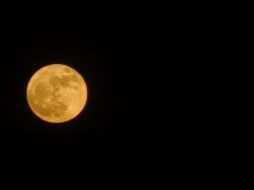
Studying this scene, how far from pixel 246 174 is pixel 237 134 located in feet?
1.65

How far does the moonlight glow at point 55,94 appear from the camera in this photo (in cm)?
345

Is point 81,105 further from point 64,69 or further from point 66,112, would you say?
point 64,69

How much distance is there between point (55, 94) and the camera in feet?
11.3

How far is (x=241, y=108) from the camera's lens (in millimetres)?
4055

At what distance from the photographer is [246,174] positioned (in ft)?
13.0

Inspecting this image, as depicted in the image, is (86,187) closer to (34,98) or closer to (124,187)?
(124,187)

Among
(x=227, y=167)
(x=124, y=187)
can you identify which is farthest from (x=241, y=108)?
(x=124, y=187)

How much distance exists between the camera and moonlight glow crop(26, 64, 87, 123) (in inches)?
136

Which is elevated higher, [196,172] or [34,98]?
[34,98]

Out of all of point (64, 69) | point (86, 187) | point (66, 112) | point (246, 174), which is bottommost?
point (246, 174)

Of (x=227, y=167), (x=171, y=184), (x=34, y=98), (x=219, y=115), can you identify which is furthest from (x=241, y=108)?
(x=34, y=98)

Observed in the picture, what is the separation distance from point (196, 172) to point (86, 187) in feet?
4.78

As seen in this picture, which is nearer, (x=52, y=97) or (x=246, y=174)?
(x=52, y=97)

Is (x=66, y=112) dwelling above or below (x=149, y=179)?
above
